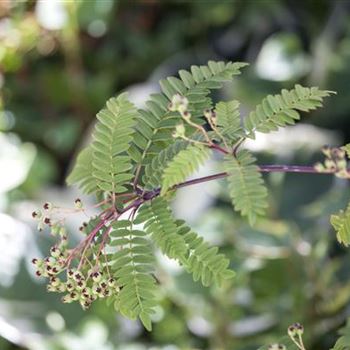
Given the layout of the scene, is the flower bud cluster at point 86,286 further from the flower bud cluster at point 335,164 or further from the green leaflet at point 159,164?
the flower bud cluster at point 335,164

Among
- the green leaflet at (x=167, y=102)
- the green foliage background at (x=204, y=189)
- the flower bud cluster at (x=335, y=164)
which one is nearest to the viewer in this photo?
the flower bud cluster at (x=335, y=164)

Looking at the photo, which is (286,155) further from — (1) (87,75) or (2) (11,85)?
(2) (11,85)

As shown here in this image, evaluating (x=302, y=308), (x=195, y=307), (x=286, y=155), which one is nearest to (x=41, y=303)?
(x=195, y=307)

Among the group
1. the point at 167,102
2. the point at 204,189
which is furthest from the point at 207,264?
the point at 204,189

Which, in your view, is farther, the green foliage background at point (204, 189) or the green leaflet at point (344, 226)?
the green foliage background at point (204, 189)

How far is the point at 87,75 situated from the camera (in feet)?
5.78

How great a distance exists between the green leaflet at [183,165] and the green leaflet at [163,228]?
0.12 feet

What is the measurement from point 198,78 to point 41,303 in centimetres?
76

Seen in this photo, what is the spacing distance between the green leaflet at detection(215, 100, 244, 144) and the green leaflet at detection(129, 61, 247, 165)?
0.02m

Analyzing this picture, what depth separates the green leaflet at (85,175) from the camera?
0.67 meters

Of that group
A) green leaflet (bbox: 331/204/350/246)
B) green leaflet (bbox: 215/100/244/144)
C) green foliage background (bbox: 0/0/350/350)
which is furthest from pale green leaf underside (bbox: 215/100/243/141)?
green foliage background (bbox: 0/0/350/350)

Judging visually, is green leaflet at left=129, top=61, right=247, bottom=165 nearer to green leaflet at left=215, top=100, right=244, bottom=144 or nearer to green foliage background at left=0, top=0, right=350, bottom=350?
green leaflet at left=215, top=100, right=244, bottom=144

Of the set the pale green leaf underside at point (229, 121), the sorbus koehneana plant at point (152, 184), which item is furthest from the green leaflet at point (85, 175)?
the pale green leaf underside at point (229, 121)

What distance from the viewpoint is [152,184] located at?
61cm
